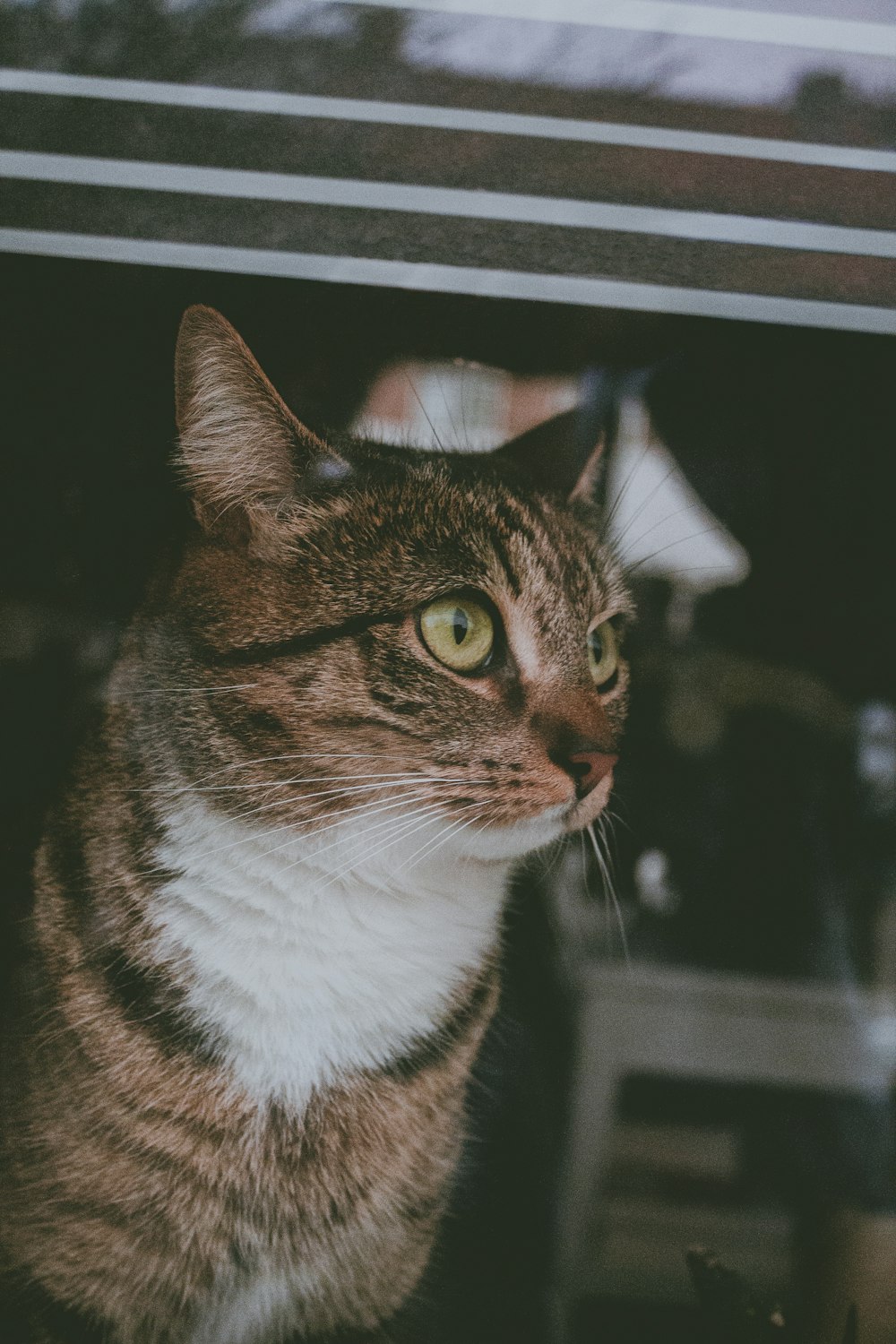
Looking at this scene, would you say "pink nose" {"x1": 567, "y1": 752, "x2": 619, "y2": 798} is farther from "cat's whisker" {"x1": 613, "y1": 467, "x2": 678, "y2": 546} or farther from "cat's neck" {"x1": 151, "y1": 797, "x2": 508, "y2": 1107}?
"cat's whisker" {"x1": 613, "y1": 467, "x2": 678, "y2": 546}

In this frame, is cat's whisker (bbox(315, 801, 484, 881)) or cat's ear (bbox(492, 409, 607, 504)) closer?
cat's whisker (bbox(315, 801, 484, 881))

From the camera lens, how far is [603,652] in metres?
0.81

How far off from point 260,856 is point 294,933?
2.8 inches

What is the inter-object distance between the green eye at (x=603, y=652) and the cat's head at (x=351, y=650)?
2.5 inches

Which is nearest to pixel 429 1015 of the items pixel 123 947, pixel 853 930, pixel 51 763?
pixel 123 947

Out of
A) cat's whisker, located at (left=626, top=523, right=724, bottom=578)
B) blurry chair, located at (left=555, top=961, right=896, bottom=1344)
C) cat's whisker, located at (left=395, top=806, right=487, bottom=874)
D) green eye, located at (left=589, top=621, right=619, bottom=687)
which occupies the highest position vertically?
cat's whisker, located at (left=626, top=523, right=724, bottom=578)

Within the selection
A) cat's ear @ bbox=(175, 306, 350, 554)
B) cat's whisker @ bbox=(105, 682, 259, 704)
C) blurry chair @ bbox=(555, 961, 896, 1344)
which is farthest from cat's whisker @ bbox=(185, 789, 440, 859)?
blurry chair @ bbox=(555, 961, 896, 1344)

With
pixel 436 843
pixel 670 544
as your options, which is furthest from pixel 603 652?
pixel 436 843

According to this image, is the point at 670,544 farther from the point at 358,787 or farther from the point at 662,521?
the point at 358,787

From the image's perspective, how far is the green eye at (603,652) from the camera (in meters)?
0.79

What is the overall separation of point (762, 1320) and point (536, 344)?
873 mm

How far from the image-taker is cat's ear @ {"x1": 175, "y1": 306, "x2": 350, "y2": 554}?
24.7 inches

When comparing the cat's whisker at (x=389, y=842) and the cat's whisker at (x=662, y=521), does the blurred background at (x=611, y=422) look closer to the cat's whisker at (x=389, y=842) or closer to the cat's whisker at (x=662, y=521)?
the cat's whisker at (x=662, y=521)

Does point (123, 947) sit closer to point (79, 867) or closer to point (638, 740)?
point (79, 867)
